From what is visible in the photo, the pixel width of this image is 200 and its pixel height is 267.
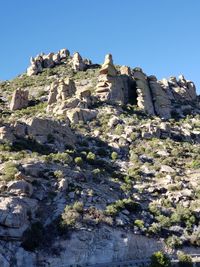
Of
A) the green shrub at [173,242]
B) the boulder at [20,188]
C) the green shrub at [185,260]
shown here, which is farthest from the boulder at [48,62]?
the green shrub at [185,260]

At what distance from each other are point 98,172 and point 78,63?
48.3m

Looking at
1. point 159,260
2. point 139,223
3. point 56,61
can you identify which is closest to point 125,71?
point 56,61

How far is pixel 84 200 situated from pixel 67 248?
642 centimetres

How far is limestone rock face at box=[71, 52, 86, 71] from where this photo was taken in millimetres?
94312

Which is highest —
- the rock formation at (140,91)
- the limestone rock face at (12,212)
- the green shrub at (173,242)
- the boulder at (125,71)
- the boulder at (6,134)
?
the boulder at (125,71)

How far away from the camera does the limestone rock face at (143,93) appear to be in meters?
76.0

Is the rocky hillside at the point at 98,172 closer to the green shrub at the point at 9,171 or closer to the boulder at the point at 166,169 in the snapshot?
the boulder at the point at 166,169

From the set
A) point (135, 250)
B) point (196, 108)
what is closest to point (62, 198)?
point (135, 250)

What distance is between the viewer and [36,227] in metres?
38.4

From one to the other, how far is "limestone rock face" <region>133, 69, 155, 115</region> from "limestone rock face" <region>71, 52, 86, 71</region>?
41.4ft

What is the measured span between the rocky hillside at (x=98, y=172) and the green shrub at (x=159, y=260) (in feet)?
5.53

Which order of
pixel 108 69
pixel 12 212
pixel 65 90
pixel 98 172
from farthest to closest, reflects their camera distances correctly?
pixel 108 69, pixel 65 90, pixel 98 172, pixel 12 212

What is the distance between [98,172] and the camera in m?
50.2

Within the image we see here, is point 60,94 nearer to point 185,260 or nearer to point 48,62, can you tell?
point 48,62
